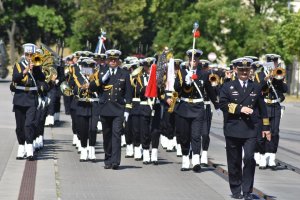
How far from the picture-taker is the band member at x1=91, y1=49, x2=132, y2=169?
657 inches

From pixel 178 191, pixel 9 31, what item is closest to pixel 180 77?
pixel 178 191

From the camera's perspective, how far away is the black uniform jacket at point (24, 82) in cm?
1734

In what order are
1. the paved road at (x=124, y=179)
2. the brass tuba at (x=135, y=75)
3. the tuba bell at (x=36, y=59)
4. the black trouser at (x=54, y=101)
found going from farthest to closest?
the black trouser at (x=54, y=101)
the brass tuba at (x=135, y=75)
the tuba bell at (x=36, y=59)
the paved road at (x=124, y=179)

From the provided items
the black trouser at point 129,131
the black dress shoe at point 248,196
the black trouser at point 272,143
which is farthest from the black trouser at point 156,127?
the black dress shoe at point 248,196

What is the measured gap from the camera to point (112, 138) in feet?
54.7

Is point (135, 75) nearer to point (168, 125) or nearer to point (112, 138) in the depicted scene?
point (112, 138)

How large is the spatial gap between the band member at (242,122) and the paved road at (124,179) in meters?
0.38

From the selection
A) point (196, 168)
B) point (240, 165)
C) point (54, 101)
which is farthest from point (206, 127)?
point (54, 101)

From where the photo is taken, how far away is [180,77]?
16297 mm

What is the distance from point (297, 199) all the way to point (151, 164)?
4.64 meters

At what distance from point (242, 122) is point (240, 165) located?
1.92 ft

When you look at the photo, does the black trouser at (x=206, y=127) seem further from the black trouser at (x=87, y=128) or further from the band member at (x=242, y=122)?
the band member at (x=242, y=122)

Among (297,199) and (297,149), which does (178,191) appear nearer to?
(297,199)

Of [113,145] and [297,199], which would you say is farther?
[113,145]
